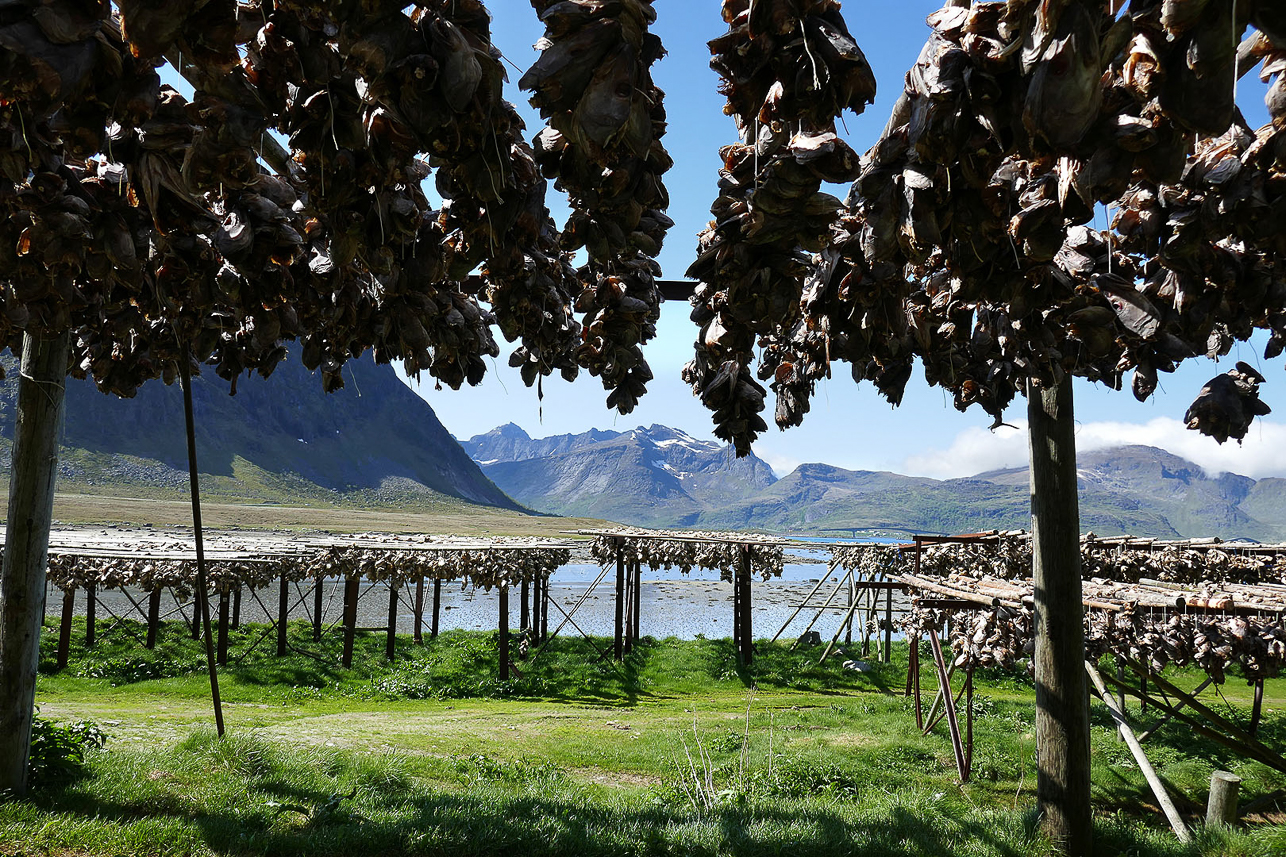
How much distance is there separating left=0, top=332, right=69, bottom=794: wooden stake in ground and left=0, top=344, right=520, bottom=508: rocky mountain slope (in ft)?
319

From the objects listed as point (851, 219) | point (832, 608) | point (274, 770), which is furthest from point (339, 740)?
point (832, 608)

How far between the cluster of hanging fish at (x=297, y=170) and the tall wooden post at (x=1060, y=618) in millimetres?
4818

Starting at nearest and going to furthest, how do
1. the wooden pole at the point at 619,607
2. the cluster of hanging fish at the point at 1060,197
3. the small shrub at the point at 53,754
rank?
the cluster of hanging fish at the point at 1060,197 < the small shrub at the point at 53,754 < the wooden pole at the point at 619,607

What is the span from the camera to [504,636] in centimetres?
1839

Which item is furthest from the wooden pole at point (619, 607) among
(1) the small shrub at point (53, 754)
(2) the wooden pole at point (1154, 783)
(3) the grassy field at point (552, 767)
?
(2) the wooden pole at point (1154, 783)

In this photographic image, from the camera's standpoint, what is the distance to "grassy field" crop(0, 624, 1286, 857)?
6.53 meters

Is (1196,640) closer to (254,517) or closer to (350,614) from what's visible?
(350,614)

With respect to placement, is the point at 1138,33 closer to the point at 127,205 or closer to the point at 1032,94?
the point at 1032,94

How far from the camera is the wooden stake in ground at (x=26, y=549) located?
6297mm

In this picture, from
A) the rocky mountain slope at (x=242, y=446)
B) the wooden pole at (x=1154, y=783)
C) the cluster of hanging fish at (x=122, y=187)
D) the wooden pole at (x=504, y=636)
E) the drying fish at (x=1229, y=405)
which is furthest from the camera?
the rocky mountain slope at (x=242, y=446)

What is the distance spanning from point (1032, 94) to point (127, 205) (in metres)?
2.84

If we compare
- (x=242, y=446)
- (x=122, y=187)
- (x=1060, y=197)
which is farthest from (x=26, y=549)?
(x=242, y=446)

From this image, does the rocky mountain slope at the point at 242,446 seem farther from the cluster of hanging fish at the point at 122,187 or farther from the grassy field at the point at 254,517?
the cluster of hanging fish at the point at 122,187

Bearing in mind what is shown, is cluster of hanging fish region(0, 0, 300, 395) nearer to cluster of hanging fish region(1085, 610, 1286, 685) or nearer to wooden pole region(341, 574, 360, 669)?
cluster of hanging fish region(1085, 610, 1286, 685)
